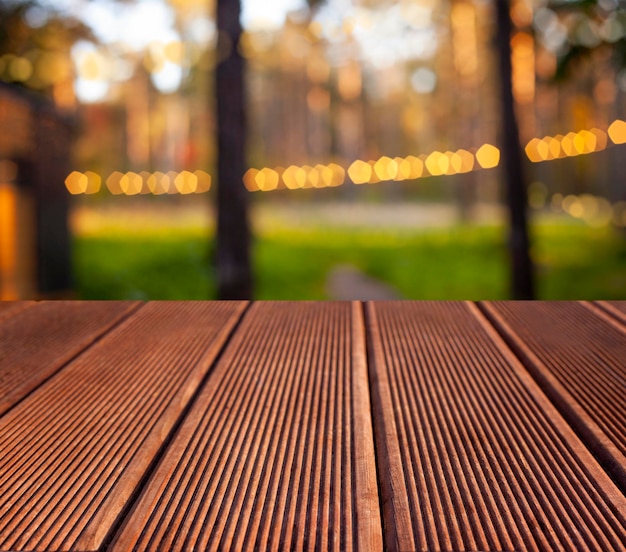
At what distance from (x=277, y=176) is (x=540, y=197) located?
11204 millimetres

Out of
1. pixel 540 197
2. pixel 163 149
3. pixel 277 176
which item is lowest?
pixel 540 197

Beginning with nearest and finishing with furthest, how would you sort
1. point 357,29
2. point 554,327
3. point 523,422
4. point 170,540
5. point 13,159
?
point 170,540, point 523,422, point 554,327, point 13,159, point 357,29

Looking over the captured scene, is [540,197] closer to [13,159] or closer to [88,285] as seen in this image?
[88,285]

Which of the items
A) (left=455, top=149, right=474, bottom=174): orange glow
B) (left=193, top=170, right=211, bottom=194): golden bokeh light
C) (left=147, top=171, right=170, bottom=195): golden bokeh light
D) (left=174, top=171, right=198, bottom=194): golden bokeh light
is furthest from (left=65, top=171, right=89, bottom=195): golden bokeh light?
(left=455, top=149, right=474, bottom=174): orange glow

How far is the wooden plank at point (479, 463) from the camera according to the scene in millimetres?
625

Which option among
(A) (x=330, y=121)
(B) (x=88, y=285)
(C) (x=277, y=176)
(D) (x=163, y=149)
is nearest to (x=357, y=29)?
(C) (x=277, y=176)

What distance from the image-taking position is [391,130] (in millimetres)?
45125

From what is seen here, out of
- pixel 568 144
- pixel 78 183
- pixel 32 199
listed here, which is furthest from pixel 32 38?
pixel 568 144

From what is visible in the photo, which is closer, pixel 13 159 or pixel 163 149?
pixel 13 159

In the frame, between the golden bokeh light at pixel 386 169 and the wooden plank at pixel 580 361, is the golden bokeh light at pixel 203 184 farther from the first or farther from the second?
the wooden plank at pixel 580 361

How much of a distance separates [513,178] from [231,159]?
4.23 metres

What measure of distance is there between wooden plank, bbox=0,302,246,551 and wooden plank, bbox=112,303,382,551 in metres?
0.03

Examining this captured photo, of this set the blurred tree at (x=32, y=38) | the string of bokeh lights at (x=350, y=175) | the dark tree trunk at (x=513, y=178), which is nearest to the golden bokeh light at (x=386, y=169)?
the string of bokeh lights at (x=350, y=175)

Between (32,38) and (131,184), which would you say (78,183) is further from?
(32,38)
